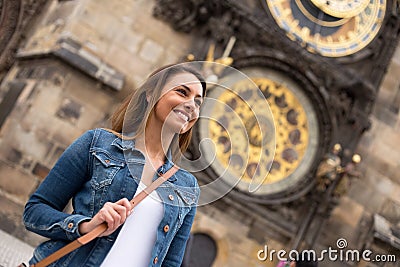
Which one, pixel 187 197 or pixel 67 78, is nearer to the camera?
pixel 187 197

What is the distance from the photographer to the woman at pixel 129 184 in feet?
4.08

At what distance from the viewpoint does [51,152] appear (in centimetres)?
520

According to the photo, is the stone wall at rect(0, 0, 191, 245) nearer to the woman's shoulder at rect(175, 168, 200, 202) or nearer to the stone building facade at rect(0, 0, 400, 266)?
the stone building facade at rect(0, 0, 400, 266)

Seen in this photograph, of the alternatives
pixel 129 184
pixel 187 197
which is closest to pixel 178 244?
pixel 187 197

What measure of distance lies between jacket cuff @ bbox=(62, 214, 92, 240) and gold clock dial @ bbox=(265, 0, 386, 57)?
5.35 meters

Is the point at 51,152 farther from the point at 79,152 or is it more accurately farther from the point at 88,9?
the point at 79,152

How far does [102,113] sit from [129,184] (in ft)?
14.2

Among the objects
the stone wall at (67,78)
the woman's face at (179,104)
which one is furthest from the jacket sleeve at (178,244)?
the stone wall at (67,78)

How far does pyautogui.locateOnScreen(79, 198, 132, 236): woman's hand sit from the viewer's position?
1.15 m

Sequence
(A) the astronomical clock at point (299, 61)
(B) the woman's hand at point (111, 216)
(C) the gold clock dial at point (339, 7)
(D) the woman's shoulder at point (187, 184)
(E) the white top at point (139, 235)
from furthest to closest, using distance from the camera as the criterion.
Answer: (C) the gold clock dial at point (339, 7) < (A) the astronomical clock at point (299, 61) < (D) the woman's shoulder at point (187, 184) < (E) the white top at point (139, 235) < (B) the woman's hand at point (111, 216)

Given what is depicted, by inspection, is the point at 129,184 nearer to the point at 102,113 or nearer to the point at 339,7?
the point at 102,113

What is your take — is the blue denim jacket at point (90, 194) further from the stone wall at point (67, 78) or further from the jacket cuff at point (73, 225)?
the stone wall at point (67, 78)

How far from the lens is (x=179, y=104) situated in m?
1.32

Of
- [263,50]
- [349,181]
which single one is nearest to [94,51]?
[263,50]
